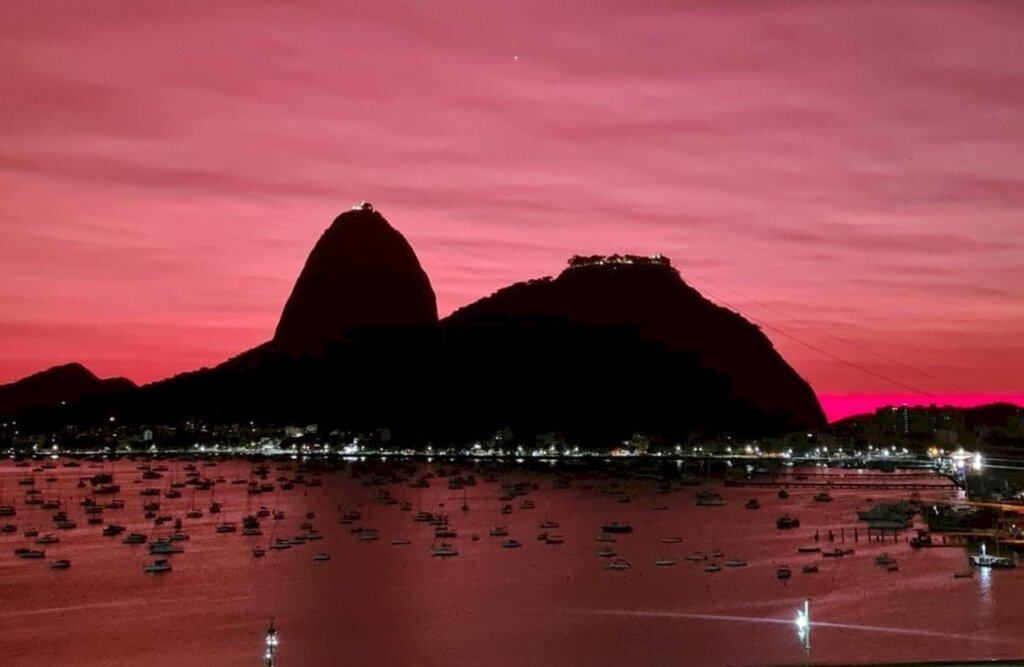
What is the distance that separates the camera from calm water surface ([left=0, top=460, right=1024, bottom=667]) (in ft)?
110

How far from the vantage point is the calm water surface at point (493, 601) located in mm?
33594

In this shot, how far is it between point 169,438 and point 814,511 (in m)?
76.9

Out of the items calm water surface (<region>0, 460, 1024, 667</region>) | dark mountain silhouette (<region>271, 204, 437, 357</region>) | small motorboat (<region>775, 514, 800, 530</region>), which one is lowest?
calm water surface (<region>0, 460, 1024, 667</region>)

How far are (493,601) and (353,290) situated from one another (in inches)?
4429

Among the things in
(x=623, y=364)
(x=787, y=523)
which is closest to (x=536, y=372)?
(x=623, y=364)

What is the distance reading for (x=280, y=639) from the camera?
35531 mm

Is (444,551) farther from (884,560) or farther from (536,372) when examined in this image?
(536,372)

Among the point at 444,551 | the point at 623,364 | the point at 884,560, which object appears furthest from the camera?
the point at 623,364

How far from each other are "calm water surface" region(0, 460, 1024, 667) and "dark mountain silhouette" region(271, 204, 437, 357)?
8355 cm

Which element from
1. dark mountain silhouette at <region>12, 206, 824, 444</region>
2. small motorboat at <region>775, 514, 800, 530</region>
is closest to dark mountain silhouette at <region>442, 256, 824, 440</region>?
dark mountain silhouette at <region>12, 206, 824, 444</region>

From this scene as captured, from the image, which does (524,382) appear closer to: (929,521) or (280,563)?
(929,521)

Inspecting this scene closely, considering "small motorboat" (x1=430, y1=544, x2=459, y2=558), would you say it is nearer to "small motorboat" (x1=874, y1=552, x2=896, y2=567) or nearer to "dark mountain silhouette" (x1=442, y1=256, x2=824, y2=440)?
"small motorboat" (x1=874, y1=552, x2=896, y2=567)

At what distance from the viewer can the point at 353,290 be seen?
151 meters

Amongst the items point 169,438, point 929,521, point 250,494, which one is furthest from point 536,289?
point 929,521
